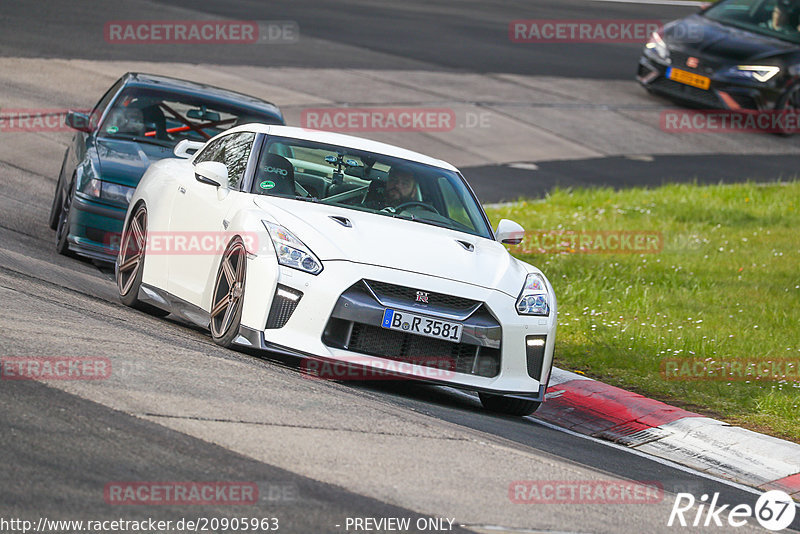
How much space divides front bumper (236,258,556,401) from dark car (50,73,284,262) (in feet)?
11.6

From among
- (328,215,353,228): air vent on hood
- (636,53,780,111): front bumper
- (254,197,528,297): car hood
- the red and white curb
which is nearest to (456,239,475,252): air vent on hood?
(254,197,528,297): car hood

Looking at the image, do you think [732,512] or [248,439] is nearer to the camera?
[248,439]

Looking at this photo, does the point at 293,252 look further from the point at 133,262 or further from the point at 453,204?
the point at 133,262

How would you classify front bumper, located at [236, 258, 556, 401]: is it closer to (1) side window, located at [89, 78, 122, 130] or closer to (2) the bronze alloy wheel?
(2) the bronze alloy wheel

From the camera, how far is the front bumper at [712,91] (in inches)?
867

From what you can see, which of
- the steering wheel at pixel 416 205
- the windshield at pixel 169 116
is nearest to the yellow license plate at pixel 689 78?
the windshield at pixel 169 116

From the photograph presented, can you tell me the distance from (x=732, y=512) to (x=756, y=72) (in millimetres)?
16801

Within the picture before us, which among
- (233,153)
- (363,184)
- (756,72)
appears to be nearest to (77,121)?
(233,153)

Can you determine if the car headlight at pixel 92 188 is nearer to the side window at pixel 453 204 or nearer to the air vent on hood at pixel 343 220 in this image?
the side window at pixel 453 204

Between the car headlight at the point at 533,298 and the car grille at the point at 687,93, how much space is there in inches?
605

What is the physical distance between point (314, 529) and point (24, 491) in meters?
1.08

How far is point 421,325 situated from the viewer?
727cm

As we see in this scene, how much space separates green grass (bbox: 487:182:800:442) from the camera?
31.7 feet

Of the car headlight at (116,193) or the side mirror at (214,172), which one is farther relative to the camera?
the car headlight at (116,193)
